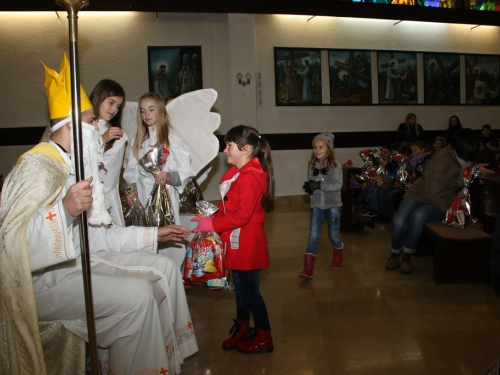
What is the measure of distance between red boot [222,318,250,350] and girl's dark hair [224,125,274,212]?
926 millimetres

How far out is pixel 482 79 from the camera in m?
12.4

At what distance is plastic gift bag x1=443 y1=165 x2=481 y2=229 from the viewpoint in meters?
5.27

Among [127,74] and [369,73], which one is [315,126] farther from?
[127,74]

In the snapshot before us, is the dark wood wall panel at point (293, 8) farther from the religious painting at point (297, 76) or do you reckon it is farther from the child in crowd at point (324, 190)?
the child in crowd at point (324, 190)

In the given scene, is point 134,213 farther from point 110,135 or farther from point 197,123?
point 197,123

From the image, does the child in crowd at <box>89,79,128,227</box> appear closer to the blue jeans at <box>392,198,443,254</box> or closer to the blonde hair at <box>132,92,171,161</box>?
the blonde hair at <box>132,92,171,161</box>

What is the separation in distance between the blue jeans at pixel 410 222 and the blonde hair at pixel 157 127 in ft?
9.57

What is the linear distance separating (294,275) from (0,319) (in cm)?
353

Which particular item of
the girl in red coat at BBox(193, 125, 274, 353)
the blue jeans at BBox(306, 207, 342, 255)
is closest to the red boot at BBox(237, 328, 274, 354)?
the girl in red coat at BBox(193, 125, 274, 353)

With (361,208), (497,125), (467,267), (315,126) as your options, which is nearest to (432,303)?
(467,267)

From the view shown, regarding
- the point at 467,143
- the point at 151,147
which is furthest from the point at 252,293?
the point at 467,143

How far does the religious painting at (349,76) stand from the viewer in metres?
11.3

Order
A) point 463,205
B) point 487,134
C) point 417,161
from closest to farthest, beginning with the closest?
point 463,205
point 417,161
point 487,134

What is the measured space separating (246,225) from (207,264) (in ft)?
1.40
